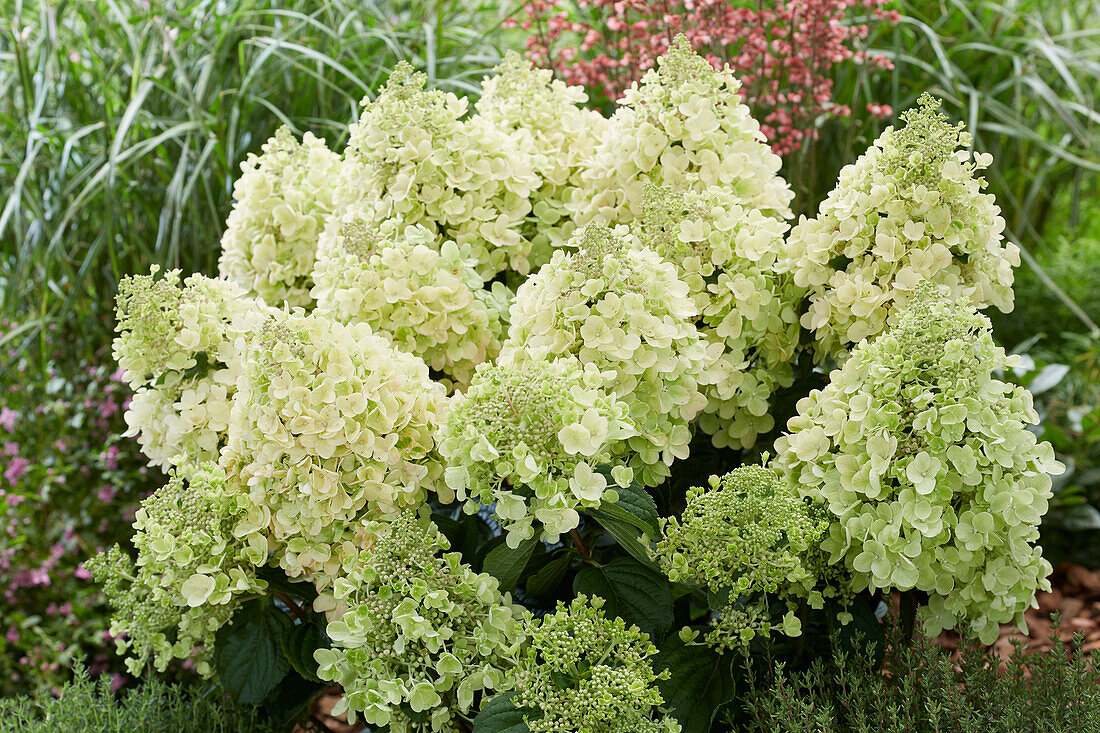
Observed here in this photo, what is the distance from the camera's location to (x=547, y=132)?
1.87 m

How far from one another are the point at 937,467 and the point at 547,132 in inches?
39.0

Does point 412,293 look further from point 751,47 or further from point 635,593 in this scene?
point 751,47

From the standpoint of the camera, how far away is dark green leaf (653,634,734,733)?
1.35m

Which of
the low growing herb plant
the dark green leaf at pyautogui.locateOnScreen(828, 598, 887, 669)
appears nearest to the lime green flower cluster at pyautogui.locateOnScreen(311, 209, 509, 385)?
the low growing herb plant

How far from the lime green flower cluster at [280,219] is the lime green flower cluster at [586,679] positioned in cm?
97

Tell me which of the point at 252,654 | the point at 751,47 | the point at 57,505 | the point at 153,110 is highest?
the point at 751,47

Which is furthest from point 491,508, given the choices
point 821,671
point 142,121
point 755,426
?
point 142,121

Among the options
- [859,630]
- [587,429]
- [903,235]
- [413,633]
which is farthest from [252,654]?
[903,235]

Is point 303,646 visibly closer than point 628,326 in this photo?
No

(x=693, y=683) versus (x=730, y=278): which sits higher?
(x=730, y=278)

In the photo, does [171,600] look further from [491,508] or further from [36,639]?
[36,639]

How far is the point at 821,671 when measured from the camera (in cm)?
147

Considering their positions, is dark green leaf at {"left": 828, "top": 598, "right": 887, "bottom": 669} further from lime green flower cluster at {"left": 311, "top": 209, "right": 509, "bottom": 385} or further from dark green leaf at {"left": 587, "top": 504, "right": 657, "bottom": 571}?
lime green flower cluster at {"left": 311, "top": 209, "right": 509, "bottom": 385}

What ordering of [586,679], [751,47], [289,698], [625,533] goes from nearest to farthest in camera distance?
[586,679] → [625,533] → [289,698] → [751,47]
